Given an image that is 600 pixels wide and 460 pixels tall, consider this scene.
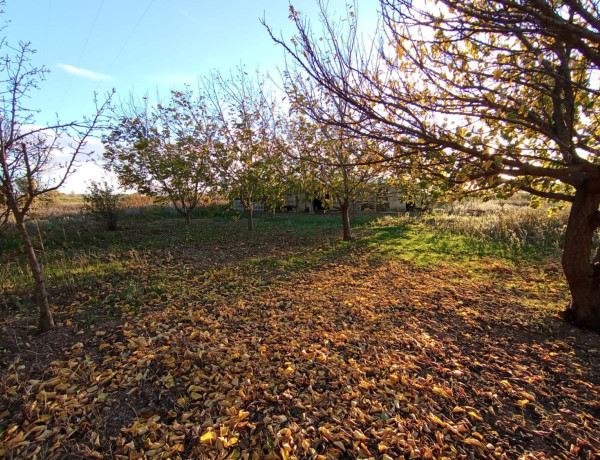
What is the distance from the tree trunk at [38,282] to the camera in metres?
3.11

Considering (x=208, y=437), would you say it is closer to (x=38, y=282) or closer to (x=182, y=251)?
(x=38, y=282)

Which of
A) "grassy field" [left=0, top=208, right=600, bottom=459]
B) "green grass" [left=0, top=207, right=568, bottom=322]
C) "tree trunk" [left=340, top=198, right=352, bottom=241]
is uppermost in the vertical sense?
"tree trunk" [left=340, top=198, right=352, bottom=241]

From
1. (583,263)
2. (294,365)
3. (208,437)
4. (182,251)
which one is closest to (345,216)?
(182,251)

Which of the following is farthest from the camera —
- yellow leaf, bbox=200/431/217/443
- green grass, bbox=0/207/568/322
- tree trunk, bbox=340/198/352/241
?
tree trunk, bbox=340/198/352/241

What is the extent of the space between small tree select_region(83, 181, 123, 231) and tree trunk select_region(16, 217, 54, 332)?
741 cm

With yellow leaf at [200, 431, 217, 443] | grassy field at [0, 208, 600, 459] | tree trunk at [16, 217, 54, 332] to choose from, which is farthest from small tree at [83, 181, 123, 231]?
yellow leaf at [200, 431, 217, 443]

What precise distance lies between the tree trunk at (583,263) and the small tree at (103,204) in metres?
11.6

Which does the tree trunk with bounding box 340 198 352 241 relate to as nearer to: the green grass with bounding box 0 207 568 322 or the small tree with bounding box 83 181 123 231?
the green grass with bounding box 0 207 568 322

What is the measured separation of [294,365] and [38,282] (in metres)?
3.00

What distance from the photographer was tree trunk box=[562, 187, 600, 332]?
128 inches

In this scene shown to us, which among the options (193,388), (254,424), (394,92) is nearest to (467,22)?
(394,92)

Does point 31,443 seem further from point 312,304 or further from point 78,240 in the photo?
point 78,240

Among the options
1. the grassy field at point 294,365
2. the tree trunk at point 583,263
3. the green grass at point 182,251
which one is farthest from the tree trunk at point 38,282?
the tree trunk at point 583,263

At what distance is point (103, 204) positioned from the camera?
31.7 ft
